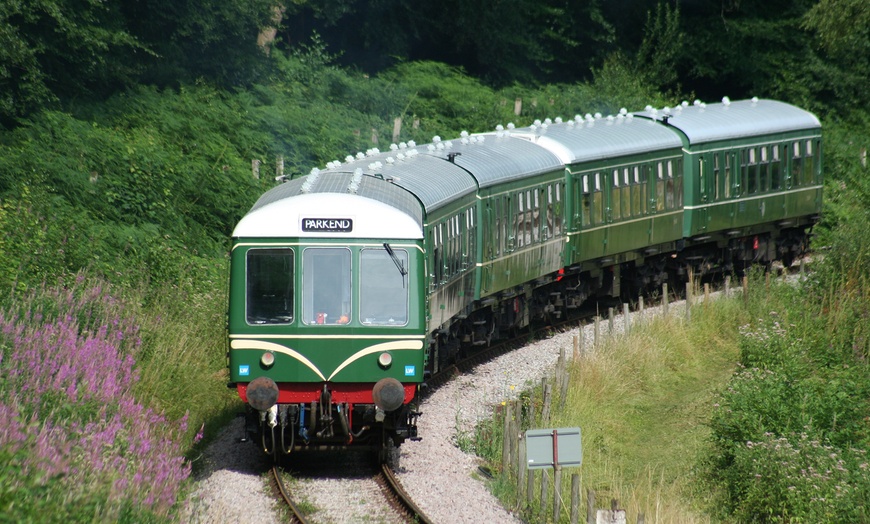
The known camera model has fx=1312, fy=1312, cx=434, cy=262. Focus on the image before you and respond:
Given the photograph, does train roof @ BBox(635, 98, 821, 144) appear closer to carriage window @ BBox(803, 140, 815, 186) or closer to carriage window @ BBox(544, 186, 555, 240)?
carriage window @ BBox(803, 140, 815, 186)

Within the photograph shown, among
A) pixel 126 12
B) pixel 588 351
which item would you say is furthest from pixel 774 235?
pixel 126 12

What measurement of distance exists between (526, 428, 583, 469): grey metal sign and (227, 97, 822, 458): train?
1.75 metres

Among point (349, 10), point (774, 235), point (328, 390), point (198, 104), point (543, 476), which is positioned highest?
point (349, 10)

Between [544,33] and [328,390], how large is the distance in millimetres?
30773

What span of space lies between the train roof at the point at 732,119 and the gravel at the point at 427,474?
9.54 m

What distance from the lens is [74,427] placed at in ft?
31.3

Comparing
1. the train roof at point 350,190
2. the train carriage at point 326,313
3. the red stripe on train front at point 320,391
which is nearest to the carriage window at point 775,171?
the train roof at point 350,190

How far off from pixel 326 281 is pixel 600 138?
11.6 m

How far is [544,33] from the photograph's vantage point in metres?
41.6

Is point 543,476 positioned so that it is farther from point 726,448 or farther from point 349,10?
point 349,10

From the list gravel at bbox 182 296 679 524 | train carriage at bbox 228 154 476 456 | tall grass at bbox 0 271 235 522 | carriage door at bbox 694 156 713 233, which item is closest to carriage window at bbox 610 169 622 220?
carriage door at bbox 694 156 713 233

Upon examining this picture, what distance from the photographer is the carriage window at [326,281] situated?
1241cm

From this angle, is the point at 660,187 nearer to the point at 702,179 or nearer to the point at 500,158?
the point at 702,179

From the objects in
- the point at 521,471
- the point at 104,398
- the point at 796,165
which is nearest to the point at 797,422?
the point at 521,471
